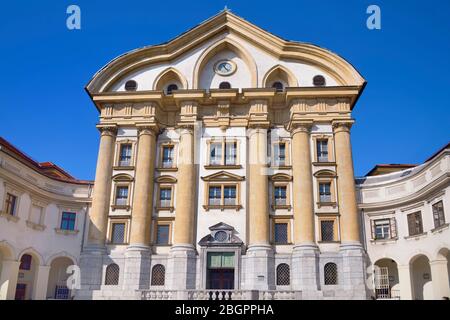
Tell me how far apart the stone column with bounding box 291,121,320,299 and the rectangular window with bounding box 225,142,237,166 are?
200 inches

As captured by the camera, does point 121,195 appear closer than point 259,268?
No

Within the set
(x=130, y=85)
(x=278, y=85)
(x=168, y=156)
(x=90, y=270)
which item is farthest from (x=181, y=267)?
(x=278, y=85)

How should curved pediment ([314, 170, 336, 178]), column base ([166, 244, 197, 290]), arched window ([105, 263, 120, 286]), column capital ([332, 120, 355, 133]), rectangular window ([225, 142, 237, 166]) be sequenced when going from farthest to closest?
rectangular window ([225, 142, 237, 166])
column capital ([332, 120, 355, 133])
curved pediment ([314, 170, 336, 178])
arched window ([105, 263, 120, 286])
column base ([166, 244, 197, 290])

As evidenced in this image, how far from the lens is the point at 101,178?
115 ft

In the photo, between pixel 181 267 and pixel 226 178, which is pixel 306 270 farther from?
pixel 226 178

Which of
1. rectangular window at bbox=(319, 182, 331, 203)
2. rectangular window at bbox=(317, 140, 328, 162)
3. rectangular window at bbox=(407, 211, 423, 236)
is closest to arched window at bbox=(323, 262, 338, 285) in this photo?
rectangular window at bbox=(319, 182, 331, 203)

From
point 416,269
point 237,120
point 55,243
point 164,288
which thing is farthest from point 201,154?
point 416,269

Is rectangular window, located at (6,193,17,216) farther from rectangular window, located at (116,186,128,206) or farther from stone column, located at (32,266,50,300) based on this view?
rectangular window, located at (116,186,128,206)

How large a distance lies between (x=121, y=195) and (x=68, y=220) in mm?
5300

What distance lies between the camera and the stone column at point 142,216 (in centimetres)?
3219

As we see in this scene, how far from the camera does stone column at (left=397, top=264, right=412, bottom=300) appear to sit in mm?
31000

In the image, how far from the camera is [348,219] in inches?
1286

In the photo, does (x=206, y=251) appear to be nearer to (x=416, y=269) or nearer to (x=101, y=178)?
(x=101, y=178)
